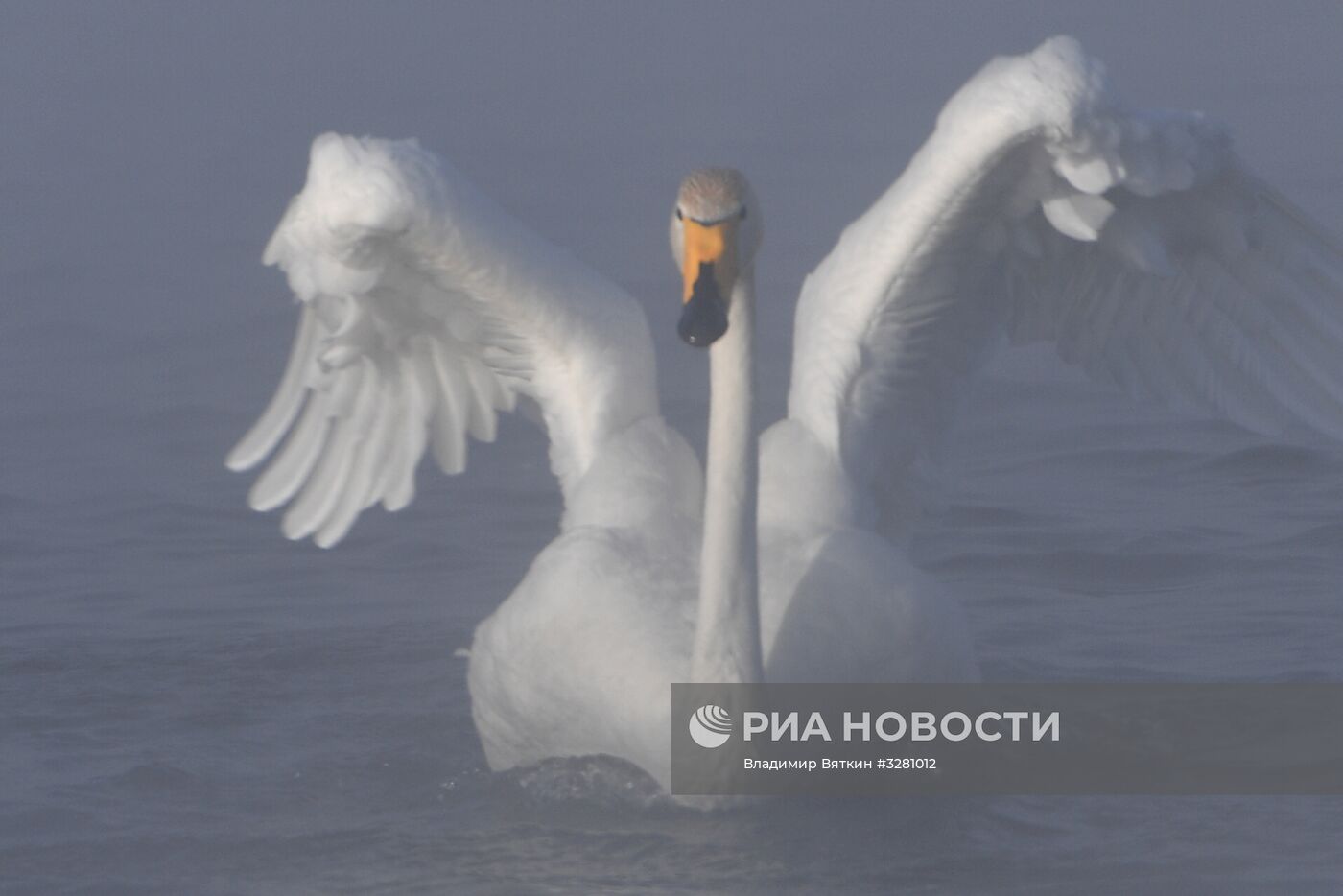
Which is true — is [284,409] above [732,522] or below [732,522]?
above

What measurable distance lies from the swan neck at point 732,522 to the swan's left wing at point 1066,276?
85 centimetres

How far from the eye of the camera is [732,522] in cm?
689

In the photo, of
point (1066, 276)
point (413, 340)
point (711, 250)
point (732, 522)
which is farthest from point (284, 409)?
point (1066, 276)

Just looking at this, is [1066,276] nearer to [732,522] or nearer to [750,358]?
[750,358]

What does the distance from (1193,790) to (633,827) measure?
1713 millimetres

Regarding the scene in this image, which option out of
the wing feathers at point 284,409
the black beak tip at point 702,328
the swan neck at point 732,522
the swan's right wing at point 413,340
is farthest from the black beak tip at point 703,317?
the wing feathers at point 284,409

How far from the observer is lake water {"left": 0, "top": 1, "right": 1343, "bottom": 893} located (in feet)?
23.1

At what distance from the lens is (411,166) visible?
755 cm

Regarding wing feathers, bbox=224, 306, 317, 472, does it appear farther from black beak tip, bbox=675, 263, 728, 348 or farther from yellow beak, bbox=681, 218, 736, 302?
black beak tip, bbox=675, 263, 728, 348

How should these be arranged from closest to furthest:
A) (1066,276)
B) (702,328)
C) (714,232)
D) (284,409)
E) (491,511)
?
1. (702,328)
2. (714,232)
3. (1066,276)
4. (284,409)
5. (491,511)

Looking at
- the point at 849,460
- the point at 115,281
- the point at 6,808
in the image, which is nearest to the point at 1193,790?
the point at 849,460

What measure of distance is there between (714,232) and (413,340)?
2261 millimetres

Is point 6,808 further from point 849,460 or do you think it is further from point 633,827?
point 849,460

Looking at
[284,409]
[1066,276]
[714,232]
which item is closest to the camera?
[714,232]
